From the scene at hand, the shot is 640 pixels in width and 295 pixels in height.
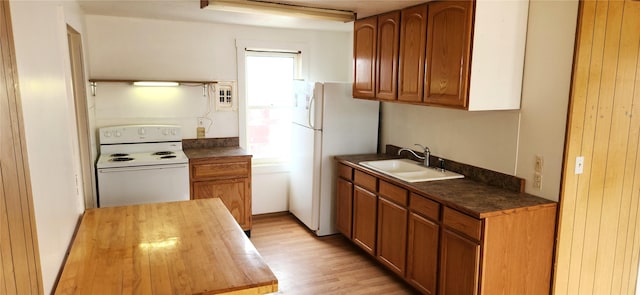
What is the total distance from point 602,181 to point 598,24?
0.95 metres

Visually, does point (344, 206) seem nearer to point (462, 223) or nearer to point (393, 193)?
point (393, 193)

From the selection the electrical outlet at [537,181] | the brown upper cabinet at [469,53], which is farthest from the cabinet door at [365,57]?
the electrical outlet at [537,181]

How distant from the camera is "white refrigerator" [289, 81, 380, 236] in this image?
3973mm

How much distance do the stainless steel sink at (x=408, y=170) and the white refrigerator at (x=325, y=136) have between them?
44 centimetres

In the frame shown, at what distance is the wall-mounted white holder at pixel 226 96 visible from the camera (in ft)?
14.2

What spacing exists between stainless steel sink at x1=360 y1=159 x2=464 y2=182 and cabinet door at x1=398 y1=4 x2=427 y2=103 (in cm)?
61

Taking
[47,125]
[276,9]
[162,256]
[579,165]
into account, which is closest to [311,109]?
[276,9]

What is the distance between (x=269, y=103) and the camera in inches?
185

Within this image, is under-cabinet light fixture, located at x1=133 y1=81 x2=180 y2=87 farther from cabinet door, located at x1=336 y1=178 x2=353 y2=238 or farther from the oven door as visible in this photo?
cabinet door, located at x1=336 y1=178 x2=353 y2=238

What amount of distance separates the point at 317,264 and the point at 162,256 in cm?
196

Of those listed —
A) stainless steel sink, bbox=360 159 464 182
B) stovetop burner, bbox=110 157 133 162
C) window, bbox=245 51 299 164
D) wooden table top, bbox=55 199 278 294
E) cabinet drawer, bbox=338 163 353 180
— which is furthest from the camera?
window, bbox=245 51 299 164

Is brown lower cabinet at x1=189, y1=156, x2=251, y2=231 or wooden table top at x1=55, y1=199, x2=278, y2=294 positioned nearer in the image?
wooden table top at x1=55, y1=199, x2=278, y2=294

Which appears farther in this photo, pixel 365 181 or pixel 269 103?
pixel 269 103

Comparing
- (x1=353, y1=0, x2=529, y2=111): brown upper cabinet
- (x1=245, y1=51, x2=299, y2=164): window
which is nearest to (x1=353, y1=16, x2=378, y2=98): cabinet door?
(x1=353, y1=0, x2=529, y2=111): brown upper cabinet
